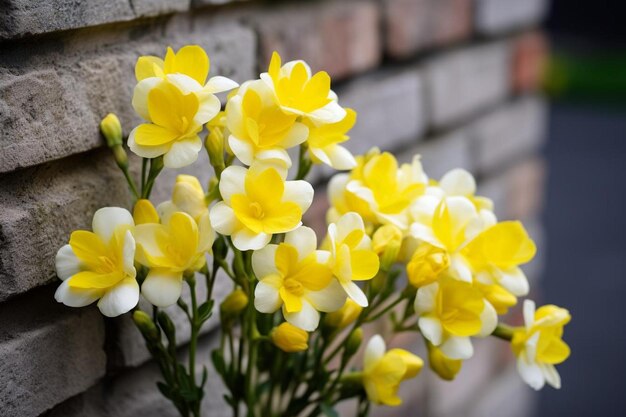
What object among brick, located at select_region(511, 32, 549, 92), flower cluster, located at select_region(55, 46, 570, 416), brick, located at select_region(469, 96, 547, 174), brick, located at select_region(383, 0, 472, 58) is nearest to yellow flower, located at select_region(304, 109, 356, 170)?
flower cluster, located at select_region(55, 46, 570, 416)

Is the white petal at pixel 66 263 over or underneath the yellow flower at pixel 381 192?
over

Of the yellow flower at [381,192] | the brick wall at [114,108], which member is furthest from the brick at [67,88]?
the yellow flower at [381,192]

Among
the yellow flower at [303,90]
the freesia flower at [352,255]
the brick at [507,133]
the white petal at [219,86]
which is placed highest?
the white petal at [219,86]

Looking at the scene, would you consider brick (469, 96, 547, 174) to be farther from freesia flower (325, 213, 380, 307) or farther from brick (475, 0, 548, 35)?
freesia flower (325, 213, 380, 307)

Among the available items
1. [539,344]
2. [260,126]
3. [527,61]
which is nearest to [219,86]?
[260,126]

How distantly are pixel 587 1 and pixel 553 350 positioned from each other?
9139mm

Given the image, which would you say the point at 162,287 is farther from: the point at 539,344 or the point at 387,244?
the point at 539,344

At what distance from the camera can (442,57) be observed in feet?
4.59

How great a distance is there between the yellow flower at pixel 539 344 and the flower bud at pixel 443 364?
0.06 meters

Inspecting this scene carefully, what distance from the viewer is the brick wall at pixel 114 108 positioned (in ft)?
2.32

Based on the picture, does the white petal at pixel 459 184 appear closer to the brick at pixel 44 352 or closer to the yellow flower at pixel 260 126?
the yellow flower at pixel 260 126

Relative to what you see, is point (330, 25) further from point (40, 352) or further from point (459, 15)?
point (40, 352)

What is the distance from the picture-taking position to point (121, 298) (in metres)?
0.66

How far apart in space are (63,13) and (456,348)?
429 mm
